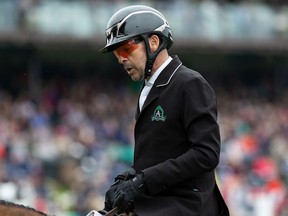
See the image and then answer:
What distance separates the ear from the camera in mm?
5816

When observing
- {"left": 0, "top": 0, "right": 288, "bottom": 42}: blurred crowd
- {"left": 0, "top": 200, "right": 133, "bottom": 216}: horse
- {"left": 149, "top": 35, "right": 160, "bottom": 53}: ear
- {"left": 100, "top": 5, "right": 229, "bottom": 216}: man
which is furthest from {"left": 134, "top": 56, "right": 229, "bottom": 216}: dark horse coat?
{"left": 0, "top": 0, "right": 288, "bottom": 42}: blurred crowd

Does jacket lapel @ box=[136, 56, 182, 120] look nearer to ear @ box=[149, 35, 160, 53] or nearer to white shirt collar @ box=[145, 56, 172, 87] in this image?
white shirt collar @ box=[145, 56, 172, 87]

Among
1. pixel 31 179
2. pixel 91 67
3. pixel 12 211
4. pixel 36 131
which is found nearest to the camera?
pixel 12 211

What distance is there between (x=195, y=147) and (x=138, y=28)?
2.58 ft

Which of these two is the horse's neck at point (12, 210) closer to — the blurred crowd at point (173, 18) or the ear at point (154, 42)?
the ear at point (154, 42)

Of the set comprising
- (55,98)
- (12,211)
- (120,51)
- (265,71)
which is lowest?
(265,71)

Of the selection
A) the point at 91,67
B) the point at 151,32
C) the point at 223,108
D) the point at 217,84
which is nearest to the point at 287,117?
the point at 223,108

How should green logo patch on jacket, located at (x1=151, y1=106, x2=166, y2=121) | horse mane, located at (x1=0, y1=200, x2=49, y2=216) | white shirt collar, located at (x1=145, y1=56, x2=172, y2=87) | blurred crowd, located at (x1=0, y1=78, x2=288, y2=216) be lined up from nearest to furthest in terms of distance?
horse mane, located at (x1=0, y1=200, x2=49, y2=216)
green logo patch on jacket, located at (x1=151, y1=106, x2=166, y2=121)
white shirt collar, located at (x1=145, y1=56, x2=172, y2=87)
blurred crowd, located at (x1=0, y1=78, x2=288, y2=216)

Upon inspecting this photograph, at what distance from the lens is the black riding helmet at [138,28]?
576 centimetres

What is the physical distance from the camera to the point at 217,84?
29750mm

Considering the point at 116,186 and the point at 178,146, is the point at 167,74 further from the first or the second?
the point at 116,186

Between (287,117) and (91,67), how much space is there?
585 cm

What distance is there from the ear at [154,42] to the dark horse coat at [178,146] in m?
0.14

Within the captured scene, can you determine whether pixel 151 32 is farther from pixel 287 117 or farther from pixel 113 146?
pixel 287 117
